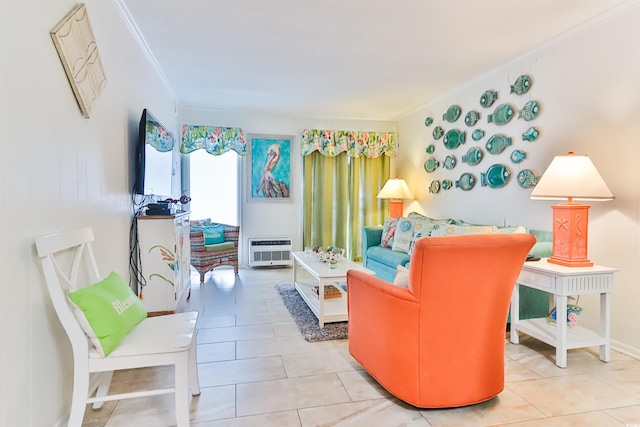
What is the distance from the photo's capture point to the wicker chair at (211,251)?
14.9 ft

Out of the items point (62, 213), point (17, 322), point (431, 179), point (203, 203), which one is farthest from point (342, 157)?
point (17, 322)

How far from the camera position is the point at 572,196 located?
2412 millimetres

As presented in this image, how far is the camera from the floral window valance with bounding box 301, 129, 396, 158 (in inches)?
222

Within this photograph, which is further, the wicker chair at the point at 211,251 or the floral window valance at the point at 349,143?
the floral window valance at the point at 349,143

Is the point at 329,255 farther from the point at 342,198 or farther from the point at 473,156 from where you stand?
the point at 342,198

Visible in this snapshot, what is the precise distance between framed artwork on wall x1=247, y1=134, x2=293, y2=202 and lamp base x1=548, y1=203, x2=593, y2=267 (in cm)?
395

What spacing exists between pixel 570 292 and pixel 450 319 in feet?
3.83

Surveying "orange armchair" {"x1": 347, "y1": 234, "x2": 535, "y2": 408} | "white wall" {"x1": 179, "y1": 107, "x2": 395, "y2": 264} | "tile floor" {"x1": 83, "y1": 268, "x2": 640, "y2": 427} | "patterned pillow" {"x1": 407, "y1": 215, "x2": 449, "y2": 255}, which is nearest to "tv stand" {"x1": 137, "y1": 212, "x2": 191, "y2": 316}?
"tile floor" {"x1": 83, "y1": 268, "x2": 640, "y2": 427}

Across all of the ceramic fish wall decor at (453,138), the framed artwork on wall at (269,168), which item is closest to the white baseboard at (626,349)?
the ceramic fish wall decor at (453,138)

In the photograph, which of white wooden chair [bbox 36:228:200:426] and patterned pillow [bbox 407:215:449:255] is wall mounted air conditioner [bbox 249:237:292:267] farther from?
white wooden chair [bbox 36:228:200:426]

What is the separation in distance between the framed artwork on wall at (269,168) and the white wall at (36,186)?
3391 millimetres

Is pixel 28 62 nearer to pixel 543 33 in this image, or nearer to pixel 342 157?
pixel 543 33

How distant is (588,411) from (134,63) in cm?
382

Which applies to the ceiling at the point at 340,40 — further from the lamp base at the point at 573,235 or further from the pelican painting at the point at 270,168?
the lamp base at the point at 573,235
